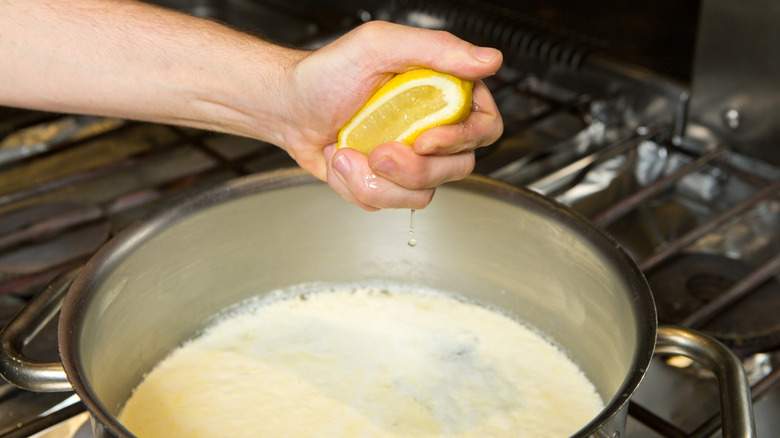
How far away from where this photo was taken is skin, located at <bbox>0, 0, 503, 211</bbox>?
0.95 m

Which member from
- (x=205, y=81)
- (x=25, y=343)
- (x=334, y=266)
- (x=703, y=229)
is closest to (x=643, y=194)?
(x=703, y=229)

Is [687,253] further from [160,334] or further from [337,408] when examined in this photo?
[160,334]

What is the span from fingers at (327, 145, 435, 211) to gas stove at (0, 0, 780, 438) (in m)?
0.33

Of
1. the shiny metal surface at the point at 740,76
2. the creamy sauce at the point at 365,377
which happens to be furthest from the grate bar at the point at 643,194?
the creamy sauce at the point at 365,377

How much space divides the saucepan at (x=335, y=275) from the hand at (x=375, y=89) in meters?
0.15

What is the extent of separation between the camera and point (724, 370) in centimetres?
83

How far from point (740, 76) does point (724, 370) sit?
0.81 metres

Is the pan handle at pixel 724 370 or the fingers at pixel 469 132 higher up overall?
the fingers at pixel 469 132

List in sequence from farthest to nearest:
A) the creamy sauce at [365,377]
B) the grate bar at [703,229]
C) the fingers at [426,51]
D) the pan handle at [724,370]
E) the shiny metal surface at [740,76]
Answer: the shiny metal surface at [740,76]
the grate bar at [703,229]
the creamy sauce at [365,377]
the fingers at [426,51]
the pan handle at [724,370]

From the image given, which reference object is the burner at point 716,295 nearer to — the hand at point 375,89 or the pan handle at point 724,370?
the pan handle at point 724,370

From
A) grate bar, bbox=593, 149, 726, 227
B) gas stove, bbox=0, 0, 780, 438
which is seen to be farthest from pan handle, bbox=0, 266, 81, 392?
grate bar, bbox=593, 149, 726, 227

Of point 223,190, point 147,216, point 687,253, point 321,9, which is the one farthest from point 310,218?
point 321,9

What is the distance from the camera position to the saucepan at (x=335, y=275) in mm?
853

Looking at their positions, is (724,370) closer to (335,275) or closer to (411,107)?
(411,107)
